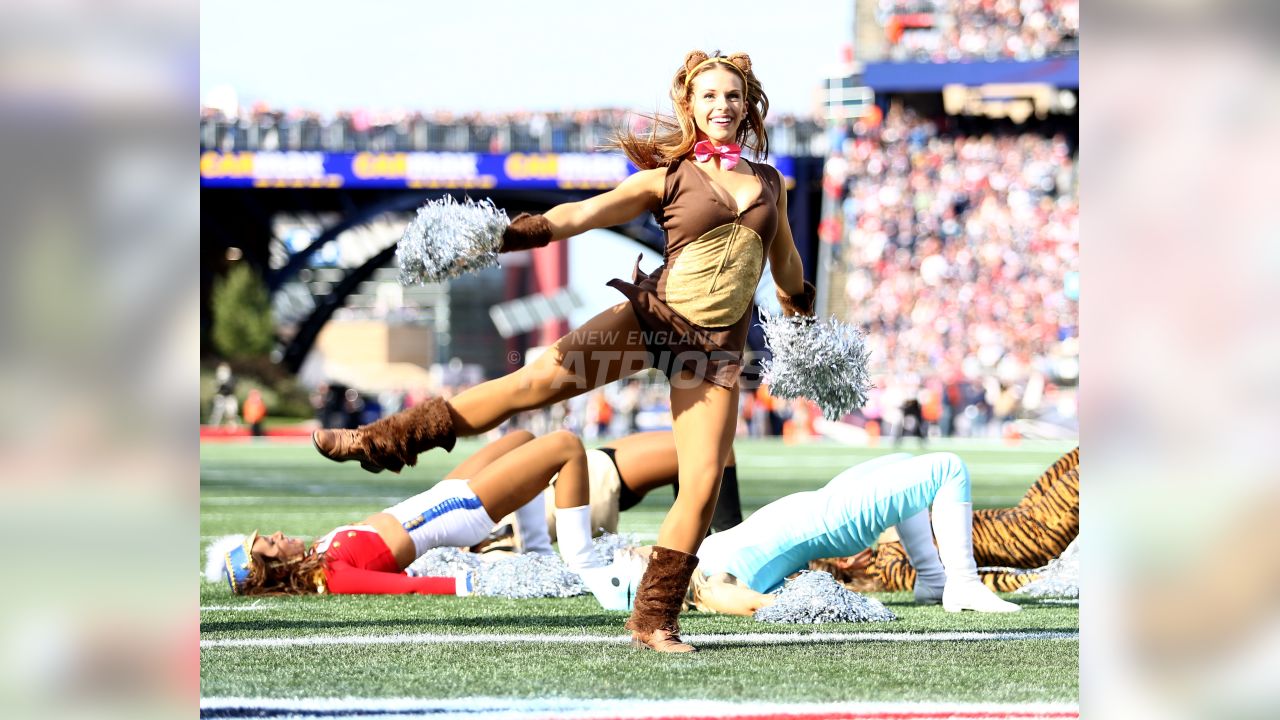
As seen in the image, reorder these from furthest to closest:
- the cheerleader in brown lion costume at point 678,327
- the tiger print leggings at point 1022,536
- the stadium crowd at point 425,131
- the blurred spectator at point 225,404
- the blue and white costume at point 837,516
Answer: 1. the stadium crowd at point 425,131
2. the blurred spectator at point 225,404
3. the tiger print leggings at point 1022,536
4. the blue and white costume at point 837,516
5. the cheerleader in brown lion costume at point 678,327

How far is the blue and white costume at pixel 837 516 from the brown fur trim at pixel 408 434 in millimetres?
1301

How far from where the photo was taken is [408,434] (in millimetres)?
3670

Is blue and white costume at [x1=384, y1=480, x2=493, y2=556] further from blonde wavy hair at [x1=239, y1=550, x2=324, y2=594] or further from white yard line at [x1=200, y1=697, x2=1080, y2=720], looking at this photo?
white yard line at [x1=200, y1=697, x2=1080, y2=720]

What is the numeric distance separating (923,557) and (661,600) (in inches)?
54.4

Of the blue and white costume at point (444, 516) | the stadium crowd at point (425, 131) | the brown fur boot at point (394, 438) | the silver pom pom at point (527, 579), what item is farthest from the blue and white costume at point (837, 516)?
the stadium crowd at point (425, 131)

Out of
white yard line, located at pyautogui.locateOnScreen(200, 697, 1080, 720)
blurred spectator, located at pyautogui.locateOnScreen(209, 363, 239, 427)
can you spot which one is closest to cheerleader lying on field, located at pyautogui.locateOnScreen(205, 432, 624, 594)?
white yard line, located at pyautogui.locateOnScreen(200, 697, 1080, 720)

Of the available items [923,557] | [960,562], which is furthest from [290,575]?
[960,562]

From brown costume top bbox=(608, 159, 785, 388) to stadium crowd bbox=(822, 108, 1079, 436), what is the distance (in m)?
19.5

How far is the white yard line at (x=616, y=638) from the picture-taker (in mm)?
3910

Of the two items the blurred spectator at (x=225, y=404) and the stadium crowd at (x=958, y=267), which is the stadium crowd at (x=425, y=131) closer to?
the stadium crowd at (x=958, y=267)

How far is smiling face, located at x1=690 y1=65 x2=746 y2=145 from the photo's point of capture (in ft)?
13.0

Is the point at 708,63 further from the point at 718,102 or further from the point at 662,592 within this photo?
the point at 662,592
